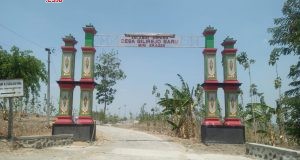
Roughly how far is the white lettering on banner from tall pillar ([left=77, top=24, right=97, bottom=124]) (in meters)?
1.87

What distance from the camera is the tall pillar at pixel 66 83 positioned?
73.8 feet

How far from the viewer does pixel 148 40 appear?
2328cm

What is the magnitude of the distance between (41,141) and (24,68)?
16.3 ft

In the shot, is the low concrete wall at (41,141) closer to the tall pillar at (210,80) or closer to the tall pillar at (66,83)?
the tall pillar at (66,83)

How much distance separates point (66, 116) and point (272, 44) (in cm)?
1229

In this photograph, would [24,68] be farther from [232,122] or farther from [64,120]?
[232,122]

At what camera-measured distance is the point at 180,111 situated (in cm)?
2939

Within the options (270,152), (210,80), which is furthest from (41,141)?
(210,80)

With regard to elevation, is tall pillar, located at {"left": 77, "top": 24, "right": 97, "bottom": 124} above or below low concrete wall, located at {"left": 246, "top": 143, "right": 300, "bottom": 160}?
above

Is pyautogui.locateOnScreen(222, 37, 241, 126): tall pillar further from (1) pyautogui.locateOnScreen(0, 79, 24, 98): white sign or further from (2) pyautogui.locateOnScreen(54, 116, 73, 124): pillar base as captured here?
(1) pyautogui.locateOnScreen(0, 79, 24, 98): white sign

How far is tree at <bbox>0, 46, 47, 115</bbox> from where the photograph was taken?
20219 millimetres

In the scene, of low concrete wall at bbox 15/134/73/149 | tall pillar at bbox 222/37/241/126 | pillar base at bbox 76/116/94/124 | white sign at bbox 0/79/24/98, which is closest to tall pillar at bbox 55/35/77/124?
pillar base at bbox 76/116/94/124

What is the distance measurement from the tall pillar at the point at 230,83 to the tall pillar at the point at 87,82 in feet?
24.2

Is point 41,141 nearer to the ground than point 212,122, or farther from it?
nearer to the ground
